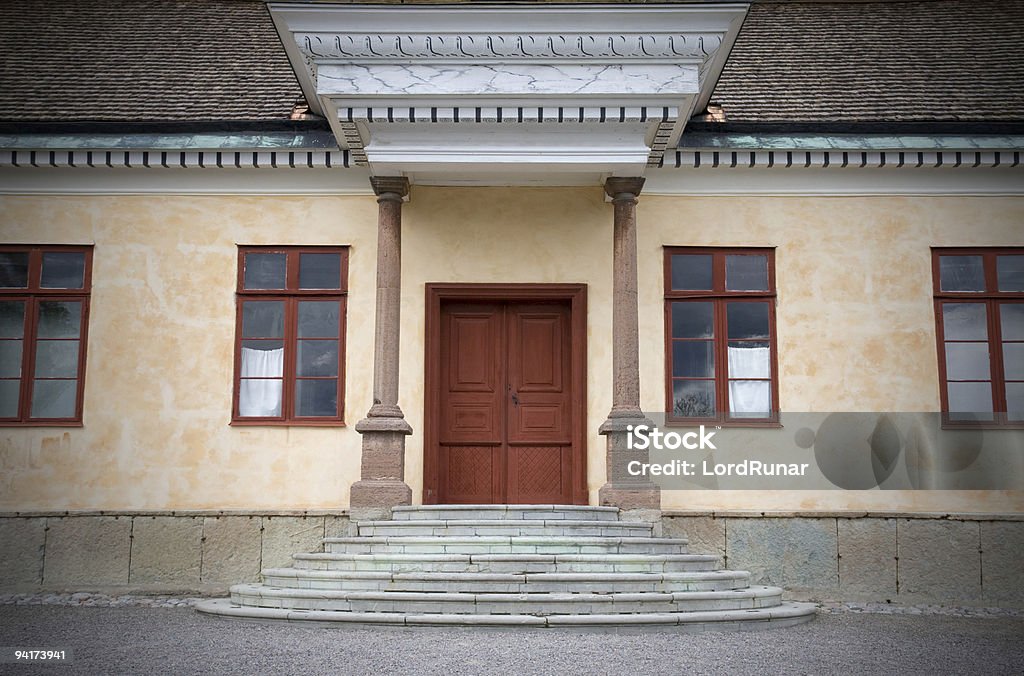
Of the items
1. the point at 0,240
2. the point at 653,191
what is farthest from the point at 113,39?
the point at 653,191

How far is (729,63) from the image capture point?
13.2m

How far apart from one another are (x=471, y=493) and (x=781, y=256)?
4.08 m

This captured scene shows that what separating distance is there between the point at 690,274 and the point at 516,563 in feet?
13.2

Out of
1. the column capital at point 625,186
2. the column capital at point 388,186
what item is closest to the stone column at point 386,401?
the column capital at point 388,186

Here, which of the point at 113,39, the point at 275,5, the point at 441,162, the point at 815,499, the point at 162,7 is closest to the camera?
the point at 275,5

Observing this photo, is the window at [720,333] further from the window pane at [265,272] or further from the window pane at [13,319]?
the window pane at [13,319]

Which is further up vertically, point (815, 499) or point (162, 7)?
point (162, 7)

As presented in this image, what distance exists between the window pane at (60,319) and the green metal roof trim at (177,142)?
1608 millimetres

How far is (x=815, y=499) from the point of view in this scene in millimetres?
10672

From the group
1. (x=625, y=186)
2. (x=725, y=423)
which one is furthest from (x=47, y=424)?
(x=725, y=423)

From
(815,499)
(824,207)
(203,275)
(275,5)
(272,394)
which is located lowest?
(815,499)

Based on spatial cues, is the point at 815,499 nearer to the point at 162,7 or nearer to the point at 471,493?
the point at 471,493

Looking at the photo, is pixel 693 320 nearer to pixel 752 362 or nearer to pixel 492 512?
pixel 752 362

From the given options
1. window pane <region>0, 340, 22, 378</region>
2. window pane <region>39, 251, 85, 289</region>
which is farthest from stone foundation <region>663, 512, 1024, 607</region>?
window pane <region>0, 340, 22, 378</region>
